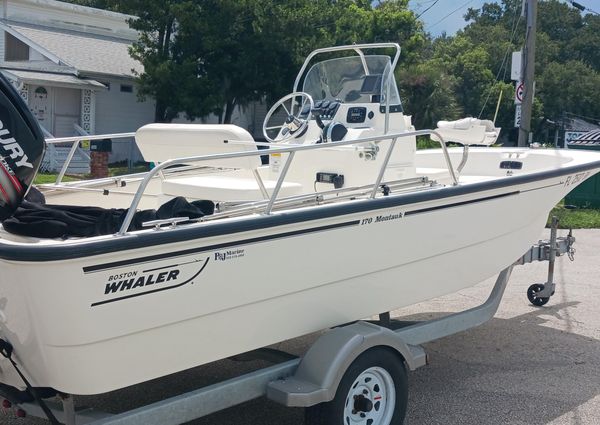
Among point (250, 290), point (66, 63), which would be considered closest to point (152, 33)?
point (66, 63)

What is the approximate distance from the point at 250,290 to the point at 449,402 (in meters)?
1.90

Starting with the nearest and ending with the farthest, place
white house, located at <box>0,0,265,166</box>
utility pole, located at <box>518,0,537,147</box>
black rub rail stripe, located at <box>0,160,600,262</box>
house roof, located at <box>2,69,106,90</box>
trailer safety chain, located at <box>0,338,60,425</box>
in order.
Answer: black rub rail stripe, located at <box>0,160,600,262</box>
trailer safety chain, located at <box>0,338,60,425</box>
utility pole, located at <box>518,0,537,147</box>
house roof, located at <box>2,69,106,90</box>
white house, located at <box>0,0,265,166</box>

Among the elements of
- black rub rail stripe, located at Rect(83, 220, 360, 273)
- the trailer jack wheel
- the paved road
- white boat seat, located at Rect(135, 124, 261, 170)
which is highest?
white boat seat, located at Rect(135, 124, 261, 170)

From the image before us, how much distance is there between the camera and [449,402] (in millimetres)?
4996

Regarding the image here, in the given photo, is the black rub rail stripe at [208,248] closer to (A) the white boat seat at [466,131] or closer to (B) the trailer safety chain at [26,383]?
(B) the trailer safety chain at [26,383]

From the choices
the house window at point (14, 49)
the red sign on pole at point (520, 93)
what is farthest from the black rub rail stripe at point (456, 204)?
the house window at point (14, 49)

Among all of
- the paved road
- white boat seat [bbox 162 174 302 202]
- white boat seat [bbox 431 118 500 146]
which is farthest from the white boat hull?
white boat seat [bbox 431 118 500 146]

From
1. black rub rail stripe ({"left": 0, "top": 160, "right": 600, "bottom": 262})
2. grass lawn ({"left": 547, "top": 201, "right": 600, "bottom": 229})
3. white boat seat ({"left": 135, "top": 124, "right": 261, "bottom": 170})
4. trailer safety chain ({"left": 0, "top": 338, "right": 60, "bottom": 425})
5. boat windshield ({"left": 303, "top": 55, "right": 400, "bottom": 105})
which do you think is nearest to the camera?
black rub rail stripe ({"left": 0, "top": 160, "right": 600, "bottom": 262})

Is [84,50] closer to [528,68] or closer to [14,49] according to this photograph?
[14,49]

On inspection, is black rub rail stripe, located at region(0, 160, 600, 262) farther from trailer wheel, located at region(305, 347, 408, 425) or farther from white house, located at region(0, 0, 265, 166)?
white house, located at region(0, 0, 265, 166)

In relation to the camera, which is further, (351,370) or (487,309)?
(487,309)

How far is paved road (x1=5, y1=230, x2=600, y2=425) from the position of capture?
4.78m

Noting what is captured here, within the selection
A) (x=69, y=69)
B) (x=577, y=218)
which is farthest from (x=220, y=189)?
(x=69, y=69)

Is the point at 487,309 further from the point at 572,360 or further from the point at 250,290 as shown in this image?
the point at 250,290
